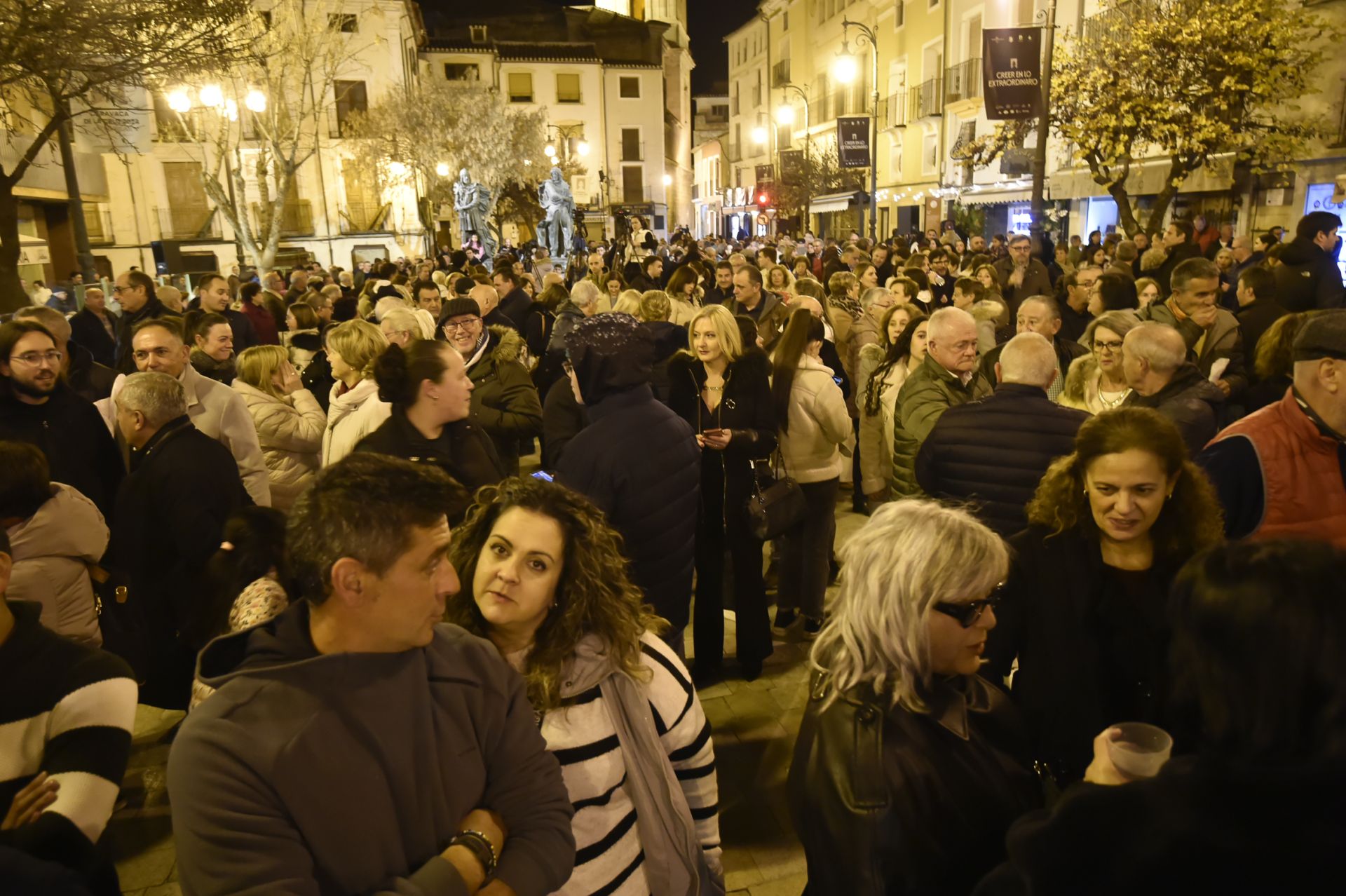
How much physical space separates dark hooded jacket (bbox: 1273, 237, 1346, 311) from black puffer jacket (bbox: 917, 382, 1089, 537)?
467cm

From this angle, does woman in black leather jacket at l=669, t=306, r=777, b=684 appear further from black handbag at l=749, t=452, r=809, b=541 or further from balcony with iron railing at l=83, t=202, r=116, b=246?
balcony with iron railing at l=83, t=202, r=116, b=246

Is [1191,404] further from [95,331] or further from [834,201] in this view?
[834,201]

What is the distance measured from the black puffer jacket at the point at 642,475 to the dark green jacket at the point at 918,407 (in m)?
1.26

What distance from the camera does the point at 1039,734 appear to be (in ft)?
8.14

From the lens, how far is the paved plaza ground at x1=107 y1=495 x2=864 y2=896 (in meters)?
3.30

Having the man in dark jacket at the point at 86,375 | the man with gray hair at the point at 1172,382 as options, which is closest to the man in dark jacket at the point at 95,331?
the man in dark jacket at the point at 86,375

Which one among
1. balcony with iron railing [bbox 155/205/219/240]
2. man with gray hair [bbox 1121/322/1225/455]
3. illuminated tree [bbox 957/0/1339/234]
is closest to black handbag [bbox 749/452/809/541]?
man with gray hair [bbox 1121/322/1225/455]

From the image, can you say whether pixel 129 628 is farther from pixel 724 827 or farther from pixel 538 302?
pixel 538 302

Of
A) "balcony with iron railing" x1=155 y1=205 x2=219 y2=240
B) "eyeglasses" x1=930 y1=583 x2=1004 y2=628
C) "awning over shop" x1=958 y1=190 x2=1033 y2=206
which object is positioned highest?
"balcony with iron railing" x1=155 y1=205 x2=219 y2=240

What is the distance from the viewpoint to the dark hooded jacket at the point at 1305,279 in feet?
22.1

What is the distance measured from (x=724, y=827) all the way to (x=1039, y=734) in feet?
4.96

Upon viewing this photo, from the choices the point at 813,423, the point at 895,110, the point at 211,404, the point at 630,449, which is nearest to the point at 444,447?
the point at 630,449

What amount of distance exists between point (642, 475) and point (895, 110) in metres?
33.6

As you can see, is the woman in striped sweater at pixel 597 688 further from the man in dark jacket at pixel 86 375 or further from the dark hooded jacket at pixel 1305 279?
the dark hooded jacket at pixel 1305 279
